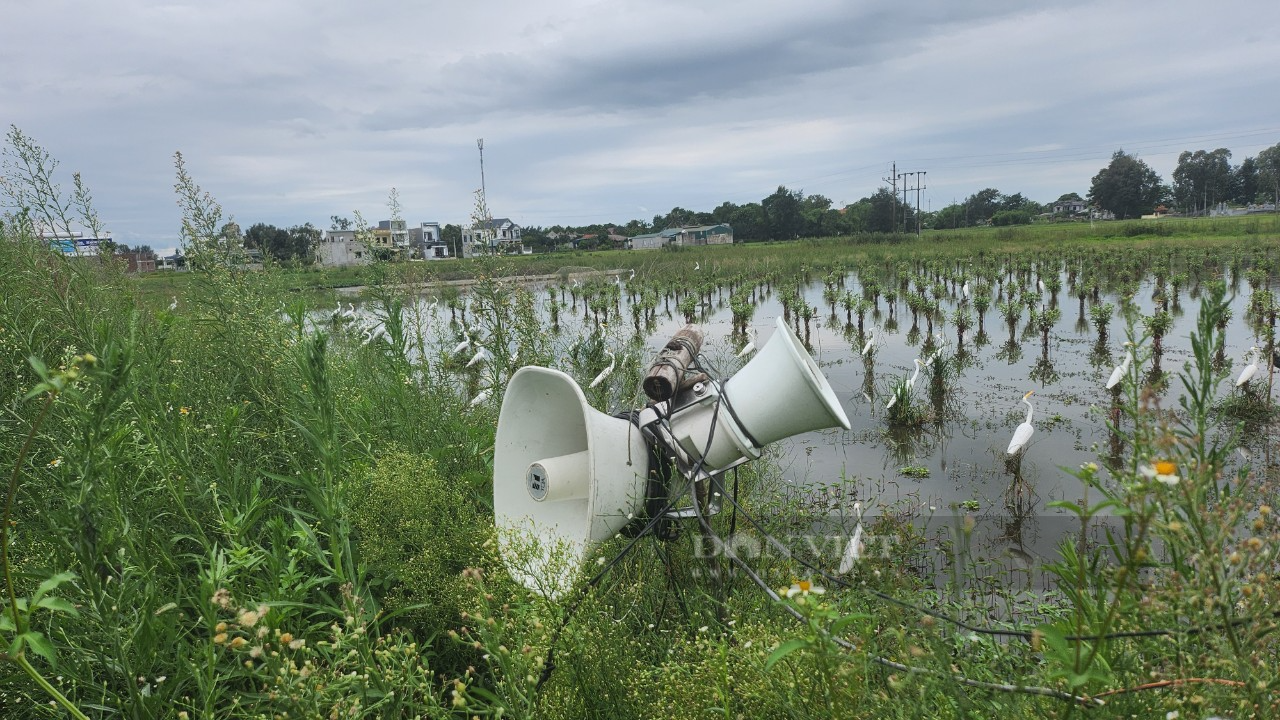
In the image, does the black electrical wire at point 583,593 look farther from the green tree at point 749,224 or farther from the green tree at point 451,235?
the green tree at point 749,224

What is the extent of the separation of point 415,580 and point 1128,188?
7771cm

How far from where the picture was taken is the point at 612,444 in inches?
92.6

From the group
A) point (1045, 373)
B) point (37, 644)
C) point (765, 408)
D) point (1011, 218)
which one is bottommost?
point (1045, 373)

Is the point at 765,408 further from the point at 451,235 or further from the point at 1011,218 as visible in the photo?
the point at 1011,218

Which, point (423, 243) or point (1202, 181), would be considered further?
point (1202, 181)

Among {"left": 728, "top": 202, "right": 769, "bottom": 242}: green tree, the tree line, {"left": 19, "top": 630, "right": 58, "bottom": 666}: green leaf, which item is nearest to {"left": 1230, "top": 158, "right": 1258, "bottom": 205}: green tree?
the tree line

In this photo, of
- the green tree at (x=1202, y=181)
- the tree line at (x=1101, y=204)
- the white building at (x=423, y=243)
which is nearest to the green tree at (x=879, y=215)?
the tree line at (x=1101, y=204)

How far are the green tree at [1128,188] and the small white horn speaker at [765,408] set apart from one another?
76.8 m

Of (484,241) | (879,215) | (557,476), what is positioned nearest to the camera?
(557,476)

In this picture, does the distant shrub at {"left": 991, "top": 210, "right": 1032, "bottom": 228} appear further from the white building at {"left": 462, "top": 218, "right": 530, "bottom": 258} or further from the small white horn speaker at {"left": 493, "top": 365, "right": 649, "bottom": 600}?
the small white horn speaker at {"left": 493, "top": 365, "right": 649, "bottom": 600}

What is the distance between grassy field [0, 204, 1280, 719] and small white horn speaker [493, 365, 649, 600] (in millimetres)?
132

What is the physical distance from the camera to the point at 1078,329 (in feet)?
42.3

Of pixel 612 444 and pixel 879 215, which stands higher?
pixel 879 215

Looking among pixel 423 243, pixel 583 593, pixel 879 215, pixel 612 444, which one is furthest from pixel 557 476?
pixel 879 215
